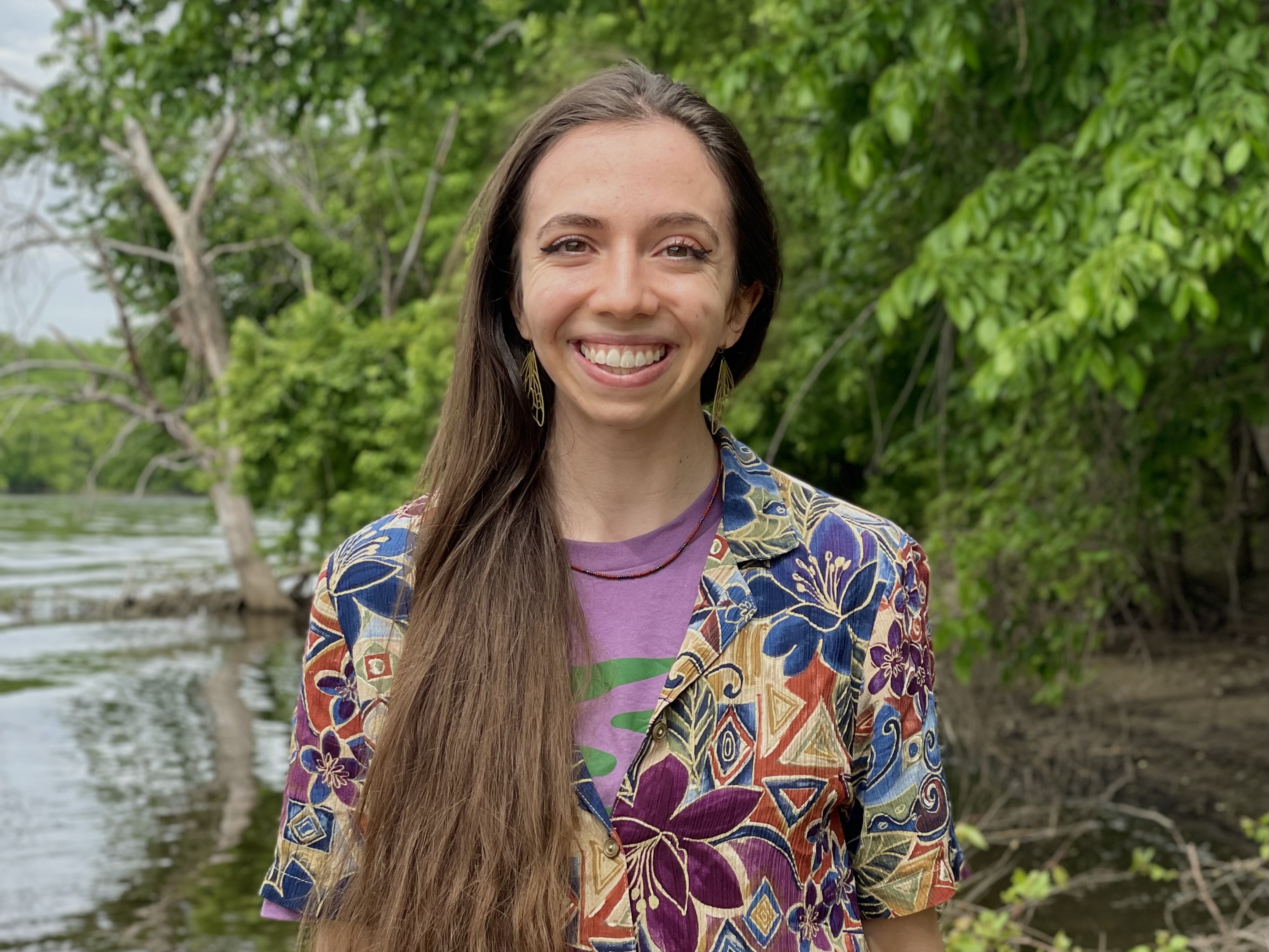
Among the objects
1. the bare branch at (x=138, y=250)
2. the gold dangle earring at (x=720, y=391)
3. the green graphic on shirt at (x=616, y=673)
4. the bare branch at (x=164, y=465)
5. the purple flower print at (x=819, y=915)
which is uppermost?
the bare branch at (x=138, y=250)

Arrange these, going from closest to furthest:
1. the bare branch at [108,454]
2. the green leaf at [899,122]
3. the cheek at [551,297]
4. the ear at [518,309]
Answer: the cheek at [551,297], the ear at [518,309], the green leaf at [899,122], the bare branch at [108,454]

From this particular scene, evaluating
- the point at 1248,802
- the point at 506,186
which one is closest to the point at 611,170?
the point at 506,186

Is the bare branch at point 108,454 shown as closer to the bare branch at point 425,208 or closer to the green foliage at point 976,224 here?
the bare branch at point 425,208

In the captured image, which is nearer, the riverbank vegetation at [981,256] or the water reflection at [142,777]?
the riverbank vegetation at [981,256]

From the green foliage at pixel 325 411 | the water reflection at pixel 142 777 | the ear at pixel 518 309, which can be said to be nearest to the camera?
the ear at pixel 518 309

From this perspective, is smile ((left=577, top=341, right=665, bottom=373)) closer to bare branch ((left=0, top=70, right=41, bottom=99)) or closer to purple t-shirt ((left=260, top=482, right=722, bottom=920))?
purple t-shirt ((left=260, top=482, right=722, bottom=920))

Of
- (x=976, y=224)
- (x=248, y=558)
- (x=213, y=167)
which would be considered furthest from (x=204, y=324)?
(x=976, y=224)

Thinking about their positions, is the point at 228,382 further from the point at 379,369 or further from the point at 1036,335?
the point at 1036,335

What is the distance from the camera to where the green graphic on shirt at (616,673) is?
1.66 m

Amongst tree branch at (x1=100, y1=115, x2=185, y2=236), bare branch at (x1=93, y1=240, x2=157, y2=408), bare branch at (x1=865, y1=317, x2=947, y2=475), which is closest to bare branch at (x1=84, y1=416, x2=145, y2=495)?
bare branch at (x1=93, y1=240, x2=157, y2=408)

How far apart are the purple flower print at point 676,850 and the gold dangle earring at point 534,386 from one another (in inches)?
20.1

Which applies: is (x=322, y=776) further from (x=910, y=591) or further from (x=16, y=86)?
(x=16, y=86)

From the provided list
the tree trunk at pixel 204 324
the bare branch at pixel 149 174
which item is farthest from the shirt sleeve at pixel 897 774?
the bare branch at pixel 149 174

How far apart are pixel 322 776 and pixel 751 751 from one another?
504mm
